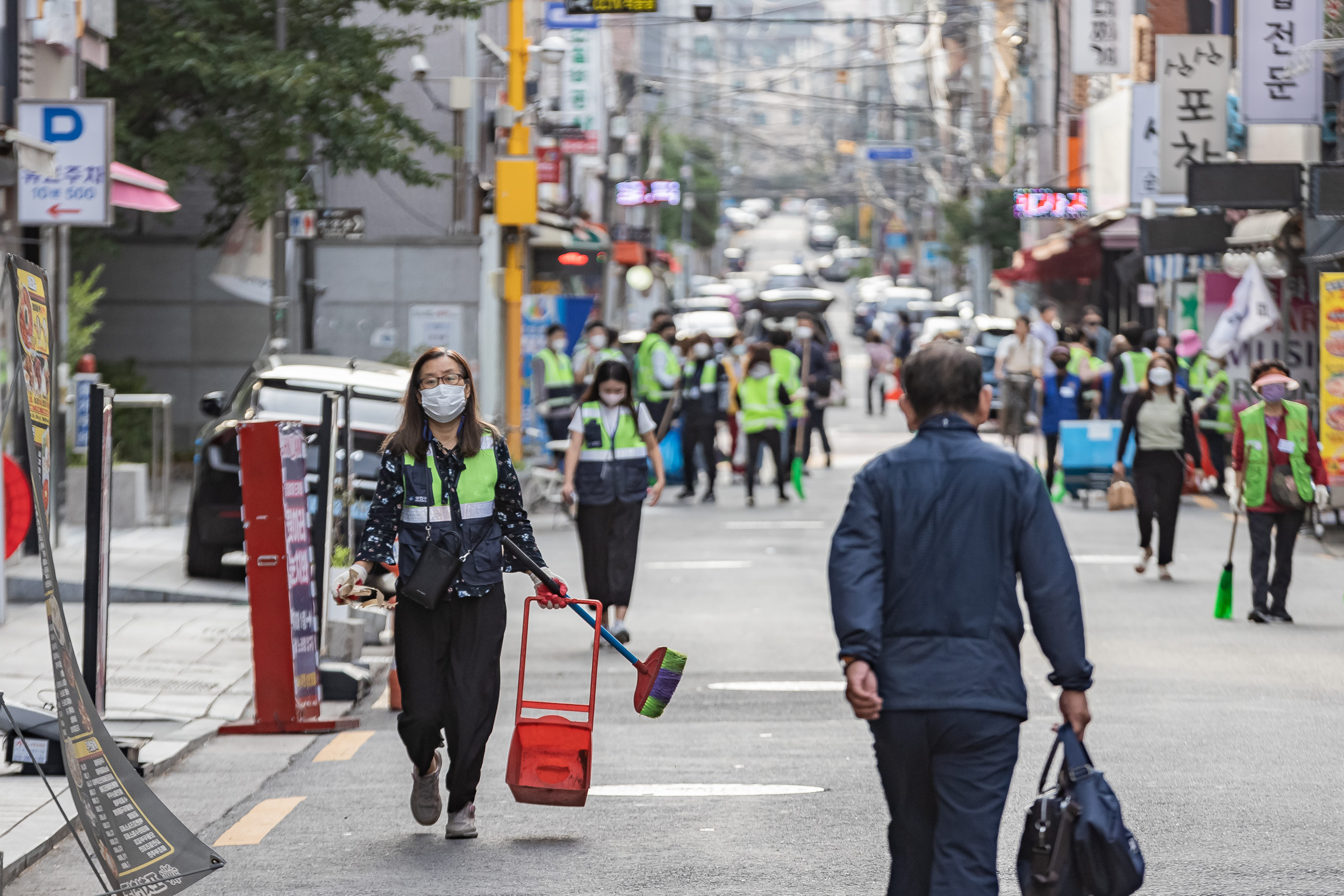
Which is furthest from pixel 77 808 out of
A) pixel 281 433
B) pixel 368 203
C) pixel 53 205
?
pixel 368 203

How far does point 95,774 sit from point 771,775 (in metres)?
3.35

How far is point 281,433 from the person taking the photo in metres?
9.50

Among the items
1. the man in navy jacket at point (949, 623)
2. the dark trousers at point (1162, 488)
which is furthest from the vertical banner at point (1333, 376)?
the man in navy jacket at point (949, 623)

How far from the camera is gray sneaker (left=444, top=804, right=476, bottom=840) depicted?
7.14m

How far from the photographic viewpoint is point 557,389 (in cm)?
2305

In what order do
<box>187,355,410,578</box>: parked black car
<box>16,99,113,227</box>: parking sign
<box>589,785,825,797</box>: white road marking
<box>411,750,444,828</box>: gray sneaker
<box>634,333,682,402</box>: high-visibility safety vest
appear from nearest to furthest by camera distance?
<box>411,750,444,828</box>: gray sneaker
<box>589,785,825,797</box>: white road marking
<box>187,355,410,578</box>: parked black car
<box>16,99,113,227</box>: parking sign
<box>634,333,682,402</box>: high-visibility safety vest

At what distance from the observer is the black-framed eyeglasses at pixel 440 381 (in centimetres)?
709

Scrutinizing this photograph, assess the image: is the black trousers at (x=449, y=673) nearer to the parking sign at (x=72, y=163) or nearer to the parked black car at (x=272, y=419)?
the parked black car at (x=272, y=419)

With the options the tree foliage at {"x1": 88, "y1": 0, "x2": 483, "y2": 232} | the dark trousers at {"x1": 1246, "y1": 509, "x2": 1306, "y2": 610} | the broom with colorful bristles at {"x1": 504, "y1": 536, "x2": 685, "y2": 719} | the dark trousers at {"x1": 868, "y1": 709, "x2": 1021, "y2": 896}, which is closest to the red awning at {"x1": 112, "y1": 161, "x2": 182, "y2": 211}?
the tree foliage at {"x1": 88, "y1": 0, "x2": 483, "y2": 232}

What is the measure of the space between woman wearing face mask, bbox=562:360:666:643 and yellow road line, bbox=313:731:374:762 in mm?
2888

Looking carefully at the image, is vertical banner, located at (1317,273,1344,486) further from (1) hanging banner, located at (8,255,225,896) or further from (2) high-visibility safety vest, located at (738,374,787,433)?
(1) hanging banner, located at (8,255,225,896)

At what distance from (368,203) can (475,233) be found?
5.74ft

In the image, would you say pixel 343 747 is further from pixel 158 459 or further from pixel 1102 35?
pixel 1102 35

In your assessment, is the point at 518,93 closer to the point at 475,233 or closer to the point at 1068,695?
the point at 475,233
